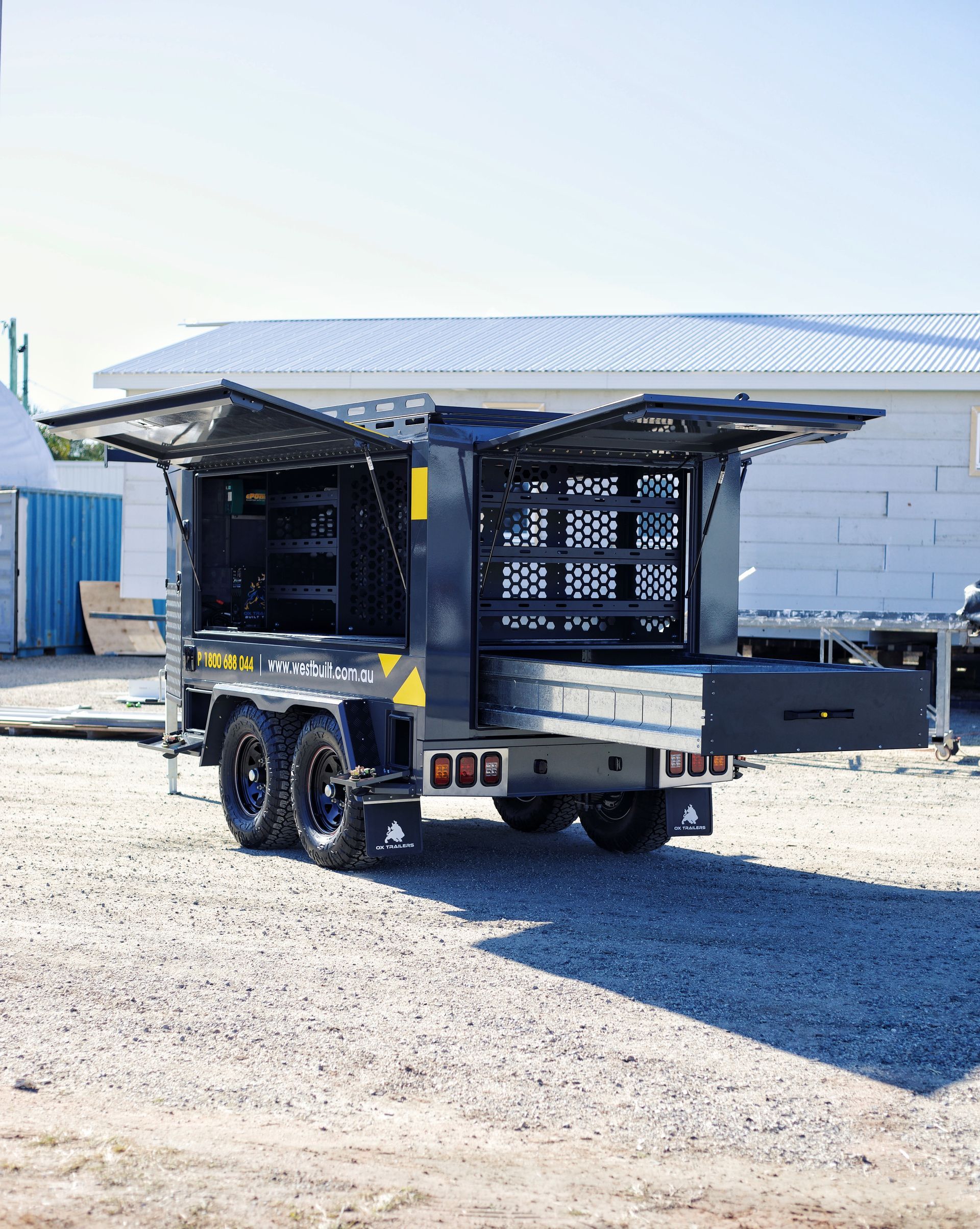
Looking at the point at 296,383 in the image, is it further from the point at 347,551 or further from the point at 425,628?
the point at 425,628

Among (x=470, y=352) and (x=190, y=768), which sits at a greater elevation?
(x=470, y=352)

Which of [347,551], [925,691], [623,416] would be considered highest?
[623,416]

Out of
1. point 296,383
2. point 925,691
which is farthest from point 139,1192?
point 296,383

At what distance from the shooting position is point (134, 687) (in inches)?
669

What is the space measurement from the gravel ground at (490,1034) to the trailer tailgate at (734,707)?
979 mm

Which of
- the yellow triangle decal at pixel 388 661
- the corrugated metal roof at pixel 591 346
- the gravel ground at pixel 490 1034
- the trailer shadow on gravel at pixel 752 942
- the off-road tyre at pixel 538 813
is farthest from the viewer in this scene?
the corrugated metal roof at pixel 591 346

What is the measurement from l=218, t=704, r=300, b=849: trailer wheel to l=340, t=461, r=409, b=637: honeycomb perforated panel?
832mm

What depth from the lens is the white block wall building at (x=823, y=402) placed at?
15.6 m

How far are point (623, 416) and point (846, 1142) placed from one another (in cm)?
338

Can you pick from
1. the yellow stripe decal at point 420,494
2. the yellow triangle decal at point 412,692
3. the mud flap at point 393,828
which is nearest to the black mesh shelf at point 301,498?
the yellow stripe decal at point 420,494

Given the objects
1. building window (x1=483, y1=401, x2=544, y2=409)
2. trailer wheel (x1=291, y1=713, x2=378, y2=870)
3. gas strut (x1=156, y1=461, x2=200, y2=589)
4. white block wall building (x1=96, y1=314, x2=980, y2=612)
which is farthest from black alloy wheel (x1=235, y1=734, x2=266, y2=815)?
building window (x1=483, y1=401, x2=544, y2=409)

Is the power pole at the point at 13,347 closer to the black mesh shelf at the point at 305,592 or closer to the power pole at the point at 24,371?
the power pole at the point at 24,371

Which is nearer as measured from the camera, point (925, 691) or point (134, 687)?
point (925, 691)

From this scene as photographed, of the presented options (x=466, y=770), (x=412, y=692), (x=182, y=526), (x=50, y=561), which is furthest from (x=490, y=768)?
(x=50, y=561)
